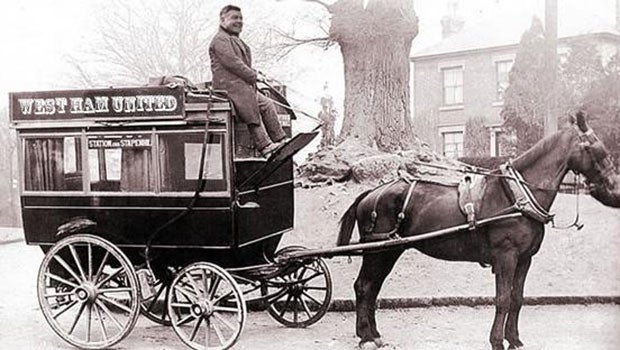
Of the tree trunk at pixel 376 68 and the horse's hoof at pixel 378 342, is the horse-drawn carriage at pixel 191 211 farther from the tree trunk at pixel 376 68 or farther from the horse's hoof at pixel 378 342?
the tree trunk at pixel 376 68

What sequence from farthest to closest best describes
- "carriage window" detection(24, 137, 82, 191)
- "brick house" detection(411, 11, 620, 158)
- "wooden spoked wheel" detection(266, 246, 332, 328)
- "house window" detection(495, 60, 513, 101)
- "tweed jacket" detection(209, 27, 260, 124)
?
"house window" detection(495, 60, 513, 101)
"brick house" detection(411, 11, 620, 158)
"wooden spoked wheel" detection(266, 246, 332, 328)
"carriage window" detection(24, 137, 82, 191)
"tweed jacket" detection(209, 27, 260, 124)

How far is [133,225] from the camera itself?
5.36 meters

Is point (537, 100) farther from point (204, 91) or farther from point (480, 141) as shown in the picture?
point (204, 91)

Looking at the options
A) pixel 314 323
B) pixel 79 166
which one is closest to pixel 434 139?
pixel 314 323

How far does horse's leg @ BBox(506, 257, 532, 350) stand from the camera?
507 centimetres

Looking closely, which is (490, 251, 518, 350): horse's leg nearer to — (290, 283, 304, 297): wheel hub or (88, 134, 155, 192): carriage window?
(290, 283, 304, 297): wheel hub

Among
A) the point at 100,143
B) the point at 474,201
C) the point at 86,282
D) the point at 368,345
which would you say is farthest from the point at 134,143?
the point at 474,201

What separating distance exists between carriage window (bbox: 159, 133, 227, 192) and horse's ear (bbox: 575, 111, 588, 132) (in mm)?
2297

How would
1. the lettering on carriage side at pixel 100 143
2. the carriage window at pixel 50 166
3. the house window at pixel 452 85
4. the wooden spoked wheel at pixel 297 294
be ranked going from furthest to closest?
the house window at pixel 452 85 → the wooden spoked wheel at pixel 297 294 → the carriage window at pixel 50 166 → the lettering on carriage side at pixel 100 143

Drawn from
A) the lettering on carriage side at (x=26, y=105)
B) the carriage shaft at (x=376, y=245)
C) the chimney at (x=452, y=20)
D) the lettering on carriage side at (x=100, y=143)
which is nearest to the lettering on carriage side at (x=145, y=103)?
the lettering on carriage side at (x=100, y=143)

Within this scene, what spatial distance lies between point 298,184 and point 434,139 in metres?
1.50

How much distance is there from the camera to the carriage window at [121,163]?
207 inches

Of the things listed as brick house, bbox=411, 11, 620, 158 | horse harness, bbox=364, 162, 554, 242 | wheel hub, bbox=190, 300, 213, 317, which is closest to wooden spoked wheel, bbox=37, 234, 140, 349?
wheel hub, bbox=190, 300, 213, 317

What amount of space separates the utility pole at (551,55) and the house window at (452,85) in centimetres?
105
